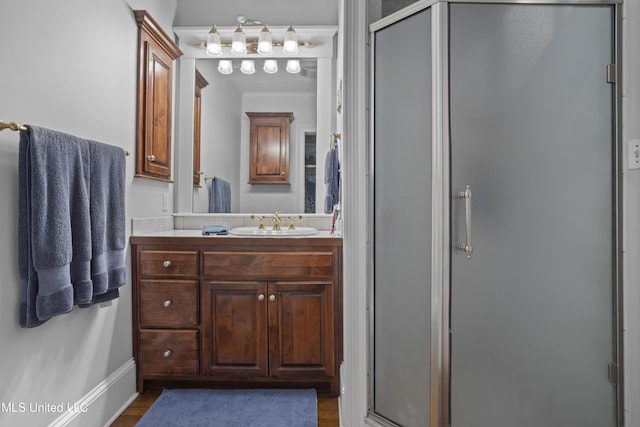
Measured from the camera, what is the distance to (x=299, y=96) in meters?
2.40

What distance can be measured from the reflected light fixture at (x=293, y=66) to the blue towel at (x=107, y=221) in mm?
1310

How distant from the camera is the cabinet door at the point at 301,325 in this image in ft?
5.99

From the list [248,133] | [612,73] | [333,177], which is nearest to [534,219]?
[612,73]

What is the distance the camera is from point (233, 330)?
1832 mm

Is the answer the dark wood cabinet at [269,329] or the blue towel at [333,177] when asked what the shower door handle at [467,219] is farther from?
the blue towel at [333,177]

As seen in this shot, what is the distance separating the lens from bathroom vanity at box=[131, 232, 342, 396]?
1828 mm

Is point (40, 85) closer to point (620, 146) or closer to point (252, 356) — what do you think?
point (252, 356)

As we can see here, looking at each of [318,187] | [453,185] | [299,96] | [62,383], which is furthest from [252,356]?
[299,96]

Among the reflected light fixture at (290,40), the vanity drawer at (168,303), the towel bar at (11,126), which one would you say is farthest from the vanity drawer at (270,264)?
the reflected light fixture at (290,40)

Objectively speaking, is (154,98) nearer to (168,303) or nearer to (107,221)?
(107,221)

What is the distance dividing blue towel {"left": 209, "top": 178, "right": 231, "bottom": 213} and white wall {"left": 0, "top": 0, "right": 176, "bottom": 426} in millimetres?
488

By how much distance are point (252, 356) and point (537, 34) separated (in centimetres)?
201

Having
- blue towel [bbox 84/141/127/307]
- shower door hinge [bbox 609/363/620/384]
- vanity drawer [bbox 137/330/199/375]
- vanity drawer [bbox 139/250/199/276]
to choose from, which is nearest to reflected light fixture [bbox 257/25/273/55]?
blue towel [bbox 84/141/127/307]

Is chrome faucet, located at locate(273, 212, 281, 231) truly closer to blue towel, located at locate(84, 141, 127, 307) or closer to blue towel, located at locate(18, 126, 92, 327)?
blue towel, located at locate(84, 141, 127, 307)
